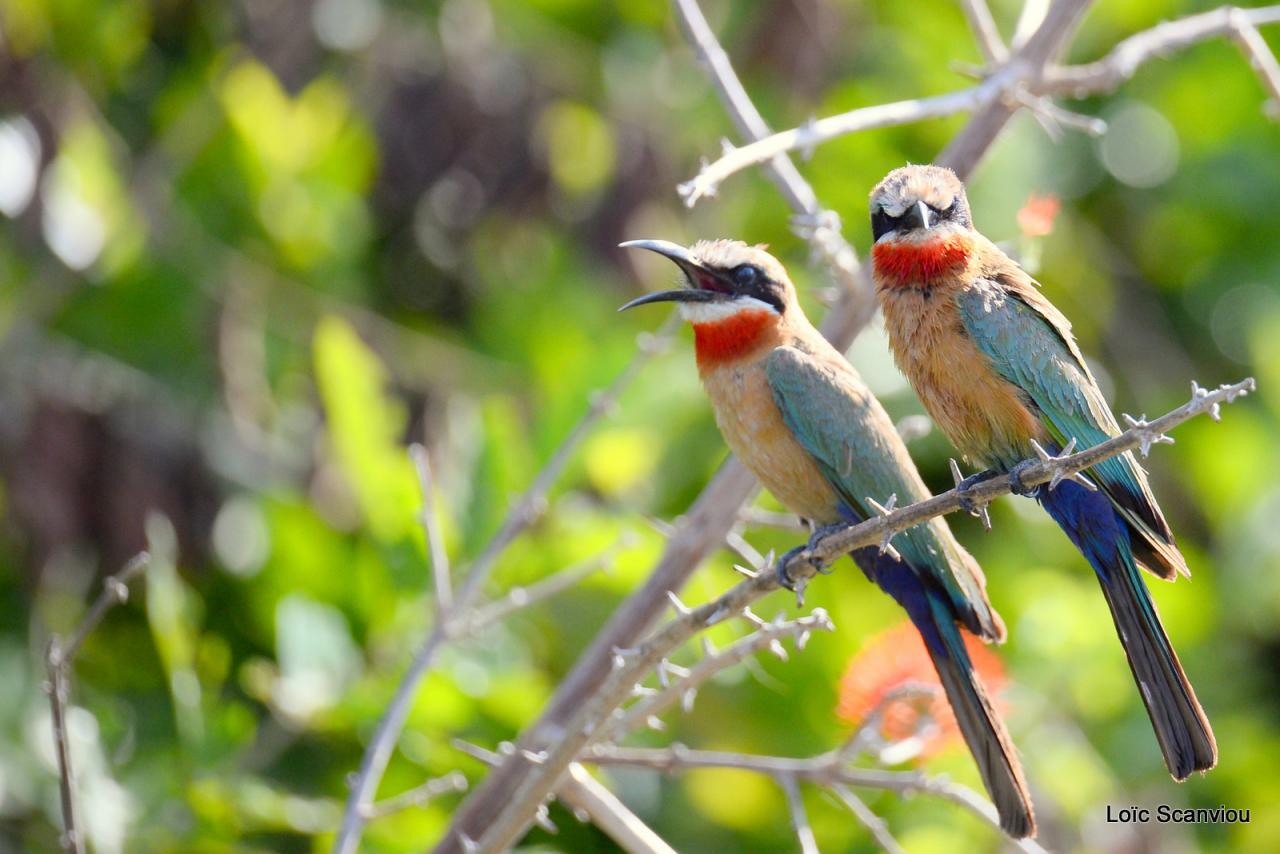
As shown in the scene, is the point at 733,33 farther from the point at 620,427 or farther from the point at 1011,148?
the point at 620,427

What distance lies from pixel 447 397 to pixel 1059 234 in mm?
2452

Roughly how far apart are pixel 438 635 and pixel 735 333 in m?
0.92

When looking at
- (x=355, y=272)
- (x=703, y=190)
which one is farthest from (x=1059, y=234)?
(x=703, y=190)

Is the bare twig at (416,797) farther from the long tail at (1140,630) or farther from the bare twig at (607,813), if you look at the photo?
the long tail at (1140,630)

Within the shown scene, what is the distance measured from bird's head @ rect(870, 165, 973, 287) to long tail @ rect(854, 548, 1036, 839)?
57 centimetres

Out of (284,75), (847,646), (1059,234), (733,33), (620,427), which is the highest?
(733,33)

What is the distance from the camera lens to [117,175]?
5.38m

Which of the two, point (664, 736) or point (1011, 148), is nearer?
point (664, 736)

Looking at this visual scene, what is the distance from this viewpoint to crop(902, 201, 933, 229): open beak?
9.25 feet

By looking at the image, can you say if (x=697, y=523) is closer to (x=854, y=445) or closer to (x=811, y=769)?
(x=854, y=445)

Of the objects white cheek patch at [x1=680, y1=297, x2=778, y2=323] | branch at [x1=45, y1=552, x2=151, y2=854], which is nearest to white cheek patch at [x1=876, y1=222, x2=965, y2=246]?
white cheek patch at [x1=680, y1=297, x2=778, y2=323]

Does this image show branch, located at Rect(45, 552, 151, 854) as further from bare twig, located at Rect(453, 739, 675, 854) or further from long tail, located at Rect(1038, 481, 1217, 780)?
long tail, located at Rect(1038, 481, 1217, 780)

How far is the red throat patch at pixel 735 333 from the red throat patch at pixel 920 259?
1.69ft

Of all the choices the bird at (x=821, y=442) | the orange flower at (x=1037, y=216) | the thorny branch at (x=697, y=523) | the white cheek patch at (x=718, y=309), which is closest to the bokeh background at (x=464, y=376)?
the thorny branch at (x=697, y=523)
